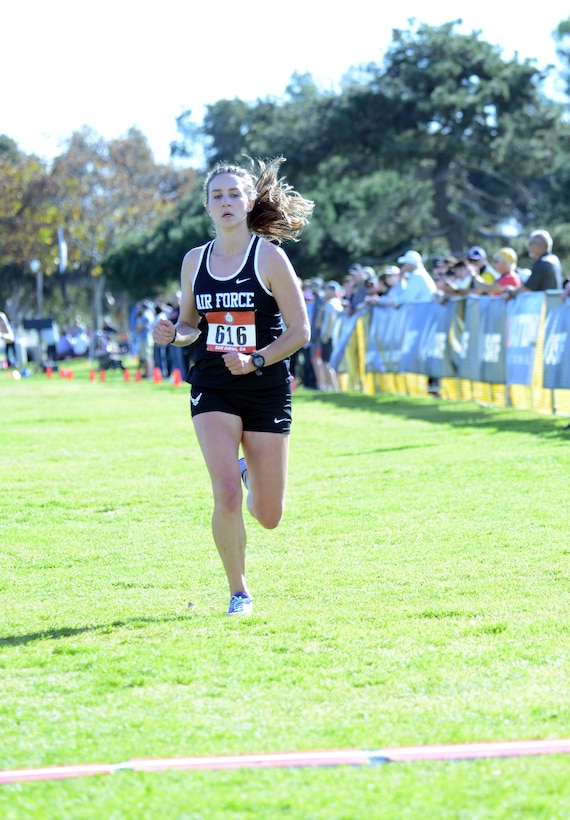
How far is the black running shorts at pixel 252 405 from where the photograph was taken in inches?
246

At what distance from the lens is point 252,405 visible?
6.28 meters

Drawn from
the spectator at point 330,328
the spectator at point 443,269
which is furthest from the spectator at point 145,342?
the spectator at point 443,269

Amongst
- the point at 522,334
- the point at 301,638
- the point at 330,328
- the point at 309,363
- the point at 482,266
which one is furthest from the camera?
the point at 309,363

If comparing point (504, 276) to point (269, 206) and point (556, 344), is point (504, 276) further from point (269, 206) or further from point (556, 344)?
point (269, 206)

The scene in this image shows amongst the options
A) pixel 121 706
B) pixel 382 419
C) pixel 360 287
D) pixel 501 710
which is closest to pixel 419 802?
pixel 501 710

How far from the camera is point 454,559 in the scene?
7434mm

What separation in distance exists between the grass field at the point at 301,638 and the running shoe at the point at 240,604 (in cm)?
10

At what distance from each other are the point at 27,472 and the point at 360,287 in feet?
40.1

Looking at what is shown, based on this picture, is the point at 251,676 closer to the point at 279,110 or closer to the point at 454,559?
the point at 454,559

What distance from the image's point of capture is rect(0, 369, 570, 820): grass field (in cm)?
361

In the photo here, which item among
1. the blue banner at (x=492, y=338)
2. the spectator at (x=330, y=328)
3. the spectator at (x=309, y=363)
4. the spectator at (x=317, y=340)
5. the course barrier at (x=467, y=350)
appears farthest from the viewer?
the spectator at (x=309, y=363)

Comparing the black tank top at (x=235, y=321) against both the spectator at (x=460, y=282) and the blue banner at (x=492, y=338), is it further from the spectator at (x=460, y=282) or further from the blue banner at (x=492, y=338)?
the spectator at (x=460, y=282)

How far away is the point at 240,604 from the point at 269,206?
6.51 ft

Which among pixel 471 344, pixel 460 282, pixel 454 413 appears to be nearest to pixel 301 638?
pixel 454 413
